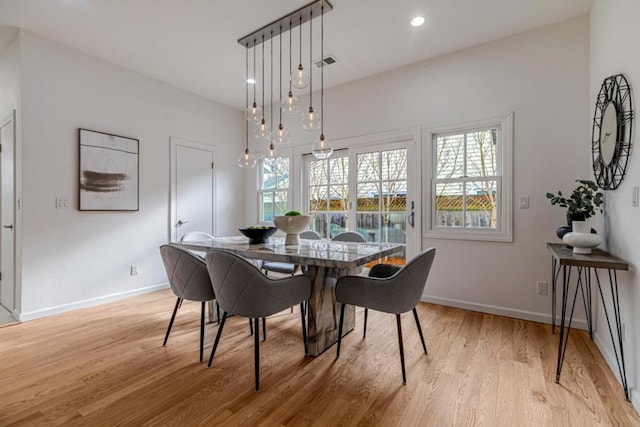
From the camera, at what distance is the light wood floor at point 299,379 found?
155cm

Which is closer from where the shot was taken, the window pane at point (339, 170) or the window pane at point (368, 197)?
the window pane at point (368, 197)

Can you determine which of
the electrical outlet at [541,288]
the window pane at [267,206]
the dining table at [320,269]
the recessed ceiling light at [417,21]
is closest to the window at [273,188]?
the window pane at [267,206]

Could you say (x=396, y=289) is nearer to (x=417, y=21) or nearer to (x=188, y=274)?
(x=188, y=274)

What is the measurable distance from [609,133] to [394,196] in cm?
197

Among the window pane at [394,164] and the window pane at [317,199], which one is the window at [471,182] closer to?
the window pane at [394,164]

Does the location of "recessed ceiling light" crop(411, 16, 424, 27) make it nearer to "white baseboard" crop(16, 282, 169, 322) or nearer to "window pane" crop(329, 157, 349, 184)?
"window pane" crop(329, 157, 349, 184)

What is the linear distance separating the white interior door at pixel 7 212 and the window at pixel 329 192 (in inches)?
127

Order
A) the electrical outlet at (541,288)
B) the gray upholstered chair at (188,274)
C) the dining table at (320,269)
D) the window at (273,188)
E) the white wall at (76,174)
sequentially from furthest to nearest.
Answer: the window at (273,188) → the white wall at (76,174) → the electrical outlet at (541,288) → the gray upholstered chair at (188,274) → the dining table at (320,269)

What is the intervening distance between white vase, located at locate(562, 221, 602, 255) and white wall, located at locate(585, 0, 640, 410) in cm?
13

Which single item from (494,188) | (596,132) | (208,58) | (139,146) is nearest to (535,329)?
(494,188)

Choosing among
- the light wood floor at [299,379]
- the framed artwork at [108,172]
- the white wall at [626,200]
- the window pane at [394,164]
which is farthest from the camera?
the window pane at [394,164]

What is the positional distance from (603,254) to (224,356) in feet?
8.74

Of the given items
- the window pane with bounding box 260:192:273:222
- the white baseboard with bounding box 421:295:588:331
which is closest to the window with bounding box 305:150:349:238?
the window pane with bounding box 260:192:273:222

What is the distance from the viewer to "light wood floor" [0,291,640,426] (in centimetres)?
155
